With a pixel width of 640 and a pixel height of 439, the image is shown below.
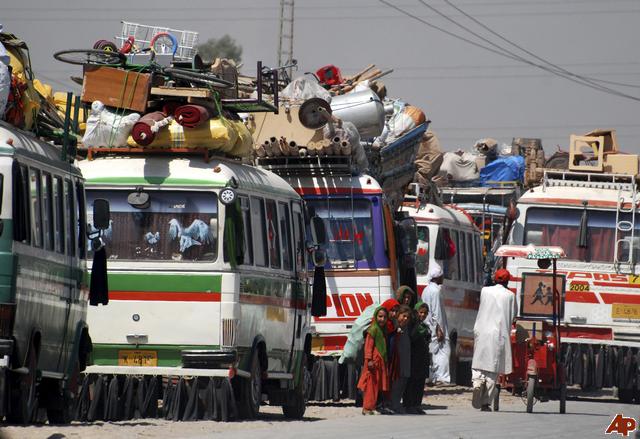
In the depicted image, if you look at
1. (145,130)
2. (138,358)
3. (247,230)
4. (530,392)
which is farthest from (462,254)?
(138,358)

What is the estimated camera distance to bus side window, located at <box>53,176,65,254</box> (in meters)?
16.1

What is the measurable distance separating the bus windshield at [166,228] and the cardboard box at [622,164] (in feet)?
41.6

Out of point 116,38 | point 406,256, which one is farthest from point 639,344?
point 116,38

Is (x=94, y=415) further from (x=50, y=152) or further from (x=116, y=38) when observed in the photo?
(x=116, y=38)

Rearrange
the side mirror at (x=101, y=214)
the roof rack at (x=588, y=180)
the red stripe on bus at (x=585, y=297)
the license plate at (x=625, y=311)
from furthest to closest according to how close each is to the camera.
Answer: the roof rack at (x=588, y=180) < the red stripe on bus at (x=585, y=297) < the license plate at (x=625, y=311) < the side mirror at (x=101, y=214)

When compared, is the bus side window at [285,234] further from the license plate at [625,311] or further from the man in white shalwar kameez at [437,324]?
the license plate at [625,311]

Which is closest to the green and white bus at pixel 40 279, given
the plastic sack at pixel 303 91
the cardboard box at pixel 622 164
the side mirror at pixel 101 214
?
the side mirror at pixel 101 214

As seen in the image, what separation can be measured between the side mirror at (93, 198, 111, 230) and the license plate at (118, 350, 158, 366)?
59.4 inches

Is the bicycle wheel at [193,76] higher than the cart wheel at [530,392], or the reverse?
the bicycle wheel at [193,76]

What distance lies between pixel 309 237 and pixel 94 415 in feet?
16.4

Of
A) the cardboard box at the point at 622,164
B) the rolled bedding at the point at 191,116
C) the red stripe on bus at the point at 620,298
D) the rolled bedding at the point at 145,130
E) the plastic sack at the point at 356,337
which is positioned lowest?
the plastic sack at the point at 356,337

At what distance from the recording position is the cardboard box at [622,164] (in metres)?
28.7

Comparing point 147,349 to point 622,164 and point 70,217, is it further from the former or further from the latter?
point 622,164

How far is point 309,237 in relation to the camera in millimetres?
21547
